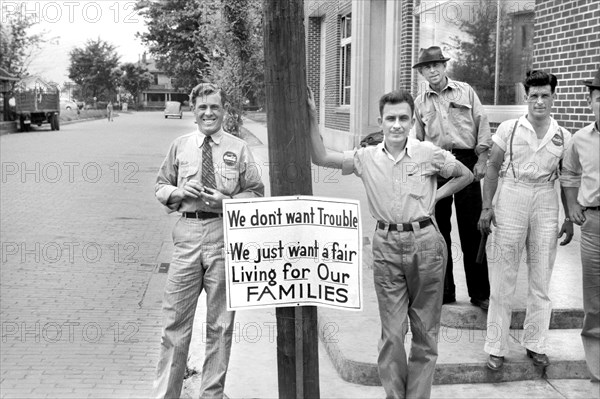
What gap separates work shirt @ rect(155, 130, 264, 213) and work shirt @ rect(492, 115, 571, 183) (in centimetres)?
162

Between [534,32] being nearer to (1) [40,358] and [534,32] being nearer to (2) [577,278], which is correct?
(2) [577,278]

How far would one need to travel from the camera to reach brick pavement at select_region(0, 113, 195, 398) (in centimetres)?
572

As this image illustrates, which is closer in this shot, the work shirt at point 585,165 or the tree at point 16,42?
the work shirt at point 585,165

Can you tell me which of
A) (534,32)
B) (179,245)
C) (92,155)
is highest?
(534,32)

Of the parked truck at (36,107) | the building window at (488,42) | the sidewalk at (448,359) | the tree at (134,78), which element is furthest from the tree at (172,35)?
the tree at (134,78)

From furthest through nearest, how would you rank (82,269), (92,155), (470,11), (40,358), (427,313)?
(92,155)
(470,11)
(82,269)
(40,358)
(427,313)

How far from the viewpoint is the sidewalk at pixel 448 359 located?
16.4 feet

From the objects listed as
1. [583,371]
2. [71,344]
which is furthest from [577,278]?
[71,344]

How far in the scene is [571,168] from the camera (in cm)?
462

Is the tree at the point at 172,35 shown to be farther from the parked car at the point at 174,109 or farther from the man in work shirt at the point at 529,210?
the man in work shirt at the point at 529,210

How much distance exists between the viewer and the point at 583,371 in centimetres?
514

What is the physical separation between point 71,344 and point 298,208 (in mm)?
3300

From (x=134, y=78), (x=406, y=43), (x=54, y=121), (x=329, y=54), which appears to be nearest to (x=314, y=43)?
(x=329, y=54)

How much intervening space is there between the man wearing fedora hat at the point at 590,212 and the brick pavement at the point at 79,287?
118 inches
